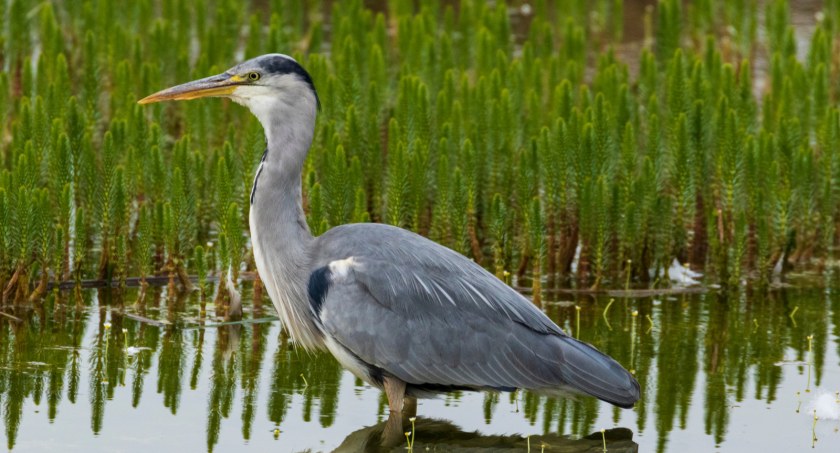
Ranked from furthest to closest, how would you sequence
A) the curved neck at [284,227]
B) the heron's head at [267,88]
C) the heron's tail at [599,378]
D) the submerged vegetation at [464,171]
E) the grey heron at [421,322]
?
the submerged vegetation at [464,171], the heron's head at [267,88], the curved neck at [284,227], the grey heron at [421,322], the heron's tail at [599,378]

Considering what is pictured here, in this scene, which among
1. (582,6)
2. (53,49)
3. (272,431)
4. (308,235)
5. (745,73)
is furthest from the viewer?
(582,6)

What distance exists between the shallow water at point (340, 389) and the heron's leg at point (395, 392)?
0.09 meters

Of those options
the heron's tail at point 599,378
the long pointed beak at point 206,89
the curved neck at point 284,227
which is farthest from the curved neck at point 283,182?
the heron's tail at point 599,378

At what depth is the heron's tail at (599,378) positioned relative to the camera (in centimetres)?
629

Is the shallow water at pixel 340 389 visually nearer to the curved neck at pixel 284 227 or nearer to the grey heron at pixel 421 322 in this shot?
the grey heron at pixel 421 322

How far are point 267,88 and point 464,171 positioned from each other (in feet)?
6.86

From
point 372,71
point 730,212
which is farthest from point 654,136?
point 372,71

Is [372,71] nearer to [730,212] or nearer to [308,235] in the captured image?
[730,212]

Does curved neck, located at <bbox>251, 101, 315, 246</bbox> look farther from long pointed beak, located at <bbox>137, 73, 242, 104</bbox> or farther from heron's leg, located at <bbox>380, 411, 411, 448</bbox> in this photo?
heron's leg, located at <bbox>380, 411, 411, 448</bbox>

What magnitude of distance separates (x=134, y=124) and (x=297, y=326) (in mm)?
2532

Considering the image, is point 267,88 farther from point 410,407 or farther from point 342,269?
point 410,407

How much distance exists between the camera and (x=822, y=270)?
8922mm

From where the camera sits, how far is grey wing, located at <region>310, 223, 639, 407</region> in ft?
21.1

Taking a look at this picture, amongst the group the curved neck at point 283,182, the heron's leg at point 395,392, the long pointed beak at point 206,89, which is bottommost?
the heron's leg at point 395,392
